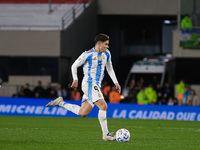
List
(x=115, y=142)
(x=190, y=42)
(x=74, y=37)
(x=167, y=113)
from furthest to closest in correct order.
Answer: (x=74, y=37), (x=190, y=42), (x=167, y=113), (x=115, y=142)

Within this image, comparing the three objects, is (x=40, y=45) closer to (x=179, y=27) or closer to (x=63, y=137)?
(x=179, y=27)

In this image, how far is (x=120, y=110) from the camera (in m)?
22.2

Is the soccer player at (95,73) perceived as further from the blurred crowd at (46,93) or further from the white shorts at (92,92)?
the blurred crowd at (46,93)

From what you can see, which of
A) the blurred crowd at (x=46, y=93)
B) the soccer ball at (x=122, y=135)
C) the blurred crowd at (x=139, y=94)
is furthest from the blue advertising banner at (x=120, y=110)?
the soccer ball at (x=122, y=135)

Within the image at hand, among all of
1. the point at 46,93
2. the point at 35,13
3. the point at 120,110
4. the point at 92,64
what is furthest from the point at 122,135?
the point at 35,13

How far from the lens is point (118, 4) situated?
3241cm

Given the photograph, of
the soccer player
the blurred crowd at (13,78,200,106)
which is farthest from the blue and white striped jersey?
the blurred crowd at (13,78,200,106)

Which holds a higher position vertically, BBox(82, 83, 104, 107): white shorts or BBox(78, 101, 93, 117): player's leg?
BBox(82, 83, 104, 107): white shorts

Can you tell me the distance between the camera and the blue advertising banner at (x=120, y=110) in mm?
21466

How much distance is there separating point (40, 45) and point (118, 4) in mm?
6325

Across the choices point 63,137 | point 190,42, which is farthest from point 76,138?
point 190,42

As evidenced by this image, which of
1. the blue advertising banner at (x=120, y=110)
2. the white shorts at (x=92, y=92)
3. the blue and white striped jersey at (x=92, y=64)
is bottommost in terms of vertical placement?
the blue advertising banner at (x=120, y=110)

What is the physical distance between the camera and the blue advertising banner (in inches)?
845

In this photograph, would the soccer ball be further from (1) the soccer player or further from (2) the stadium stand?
(2) the stadium stand
